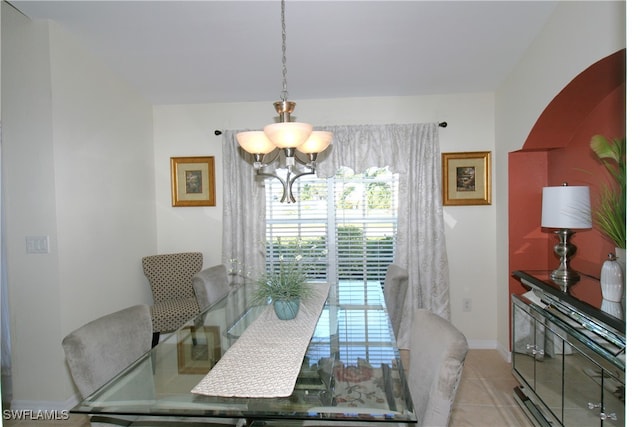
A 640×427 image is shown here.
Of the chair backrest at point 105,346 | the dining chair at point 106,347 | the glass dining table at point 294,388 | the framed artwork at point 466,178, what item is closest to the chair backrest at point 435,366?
the glass dining table at point 294,388

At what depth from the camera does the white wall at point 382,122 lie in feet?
12.0

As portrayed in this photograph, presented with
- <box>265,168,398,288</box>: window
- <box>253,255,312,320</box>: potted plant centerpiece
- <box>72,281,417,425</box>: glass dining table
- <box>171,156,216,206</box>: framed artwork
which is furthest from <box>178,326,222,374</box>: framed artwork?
<box>171,156,216,206</box>: framed artwork

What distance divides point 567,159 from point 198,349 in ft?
9.40

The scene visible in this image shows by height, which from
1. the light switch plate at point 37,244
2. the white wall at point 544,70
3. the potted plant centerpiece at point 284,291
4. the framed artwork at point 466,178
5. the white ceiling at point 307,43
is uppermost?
the white ceiling at point 307,43

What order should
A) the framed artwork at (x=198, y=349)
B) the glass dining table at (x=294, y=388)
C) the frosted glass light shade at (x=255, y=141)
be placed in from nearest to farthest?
the glass dining table at (x=294, y=388) → the framed artwork at (x=198, y=349) → the frosted glass light shade at (x=255, y=141)

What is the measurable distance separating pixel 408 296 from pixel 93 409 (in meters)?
2.82

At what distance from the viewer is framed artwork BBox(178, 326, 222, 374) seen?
66.1 inches

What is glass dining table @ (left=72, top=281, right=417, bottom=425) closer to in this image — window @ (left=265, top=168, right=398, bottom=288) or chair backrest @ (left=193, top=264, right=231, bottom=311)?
chair backrest @ (left=193, top=264, right=231, bottom=311)

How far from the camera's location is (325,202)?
3.81 m

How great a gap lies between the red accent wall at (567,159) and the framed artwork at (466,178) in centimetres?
38

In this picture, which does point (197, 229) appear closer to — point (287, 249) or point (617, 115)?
point (287, 249)

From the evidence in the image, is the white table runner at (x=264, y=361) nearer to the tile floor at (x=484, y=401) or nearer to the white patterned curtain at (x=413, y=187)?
the tile floor at (x=484, y=401)

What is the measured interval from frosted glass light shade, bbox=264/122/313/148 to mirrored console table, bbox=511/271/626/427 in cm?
158

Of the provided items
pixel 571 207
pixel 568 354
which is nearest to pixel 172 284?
pixel 568 354
